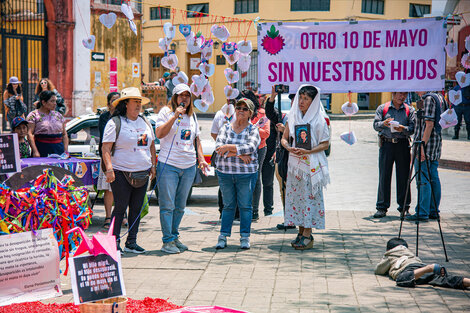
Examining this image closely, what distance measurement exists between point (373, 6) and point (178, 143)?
3677 centimetres

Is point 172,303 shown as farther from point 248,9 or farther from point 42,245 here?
point 248,9

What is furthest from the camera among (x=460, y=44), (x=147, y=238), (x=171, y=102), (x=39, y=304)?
(x=460, y=44)

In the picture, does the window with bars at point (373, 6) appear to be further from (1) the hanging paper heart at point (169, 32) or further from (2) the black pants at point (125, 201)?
(2) the black pants at point (125, 201)

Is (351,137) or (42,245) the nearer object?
(42,245)

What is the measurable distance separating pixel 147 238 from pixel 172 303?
3.07 meters

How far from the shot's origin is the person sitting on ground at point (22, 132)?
8922mm

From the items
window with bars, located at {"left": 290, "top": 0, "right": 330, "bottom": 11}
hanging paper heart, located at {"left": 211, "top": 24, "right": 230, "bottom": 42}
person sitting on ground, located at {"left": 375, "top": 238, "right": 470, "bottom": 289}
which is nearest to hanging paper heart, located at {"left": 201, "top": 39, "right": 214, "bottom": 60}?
hanging paper heart, located at {"left": 211, "top": 24, "right": 230, "bottom": 42}

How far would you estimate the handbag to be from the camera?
7.30 meters

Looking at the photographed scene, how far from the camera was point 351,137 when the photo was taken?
8.97m

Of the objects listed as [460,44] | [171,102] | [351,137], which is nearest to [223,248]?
[171,102]

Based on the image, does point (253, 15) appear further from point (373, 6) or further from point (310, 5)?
point (373, 6)

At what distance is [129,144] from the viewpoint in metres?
7.25

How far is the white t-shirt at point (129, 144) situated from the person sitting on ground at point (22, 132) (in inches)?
90.2

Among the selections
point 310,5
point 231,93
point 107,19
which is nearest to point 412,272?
point 231,93
